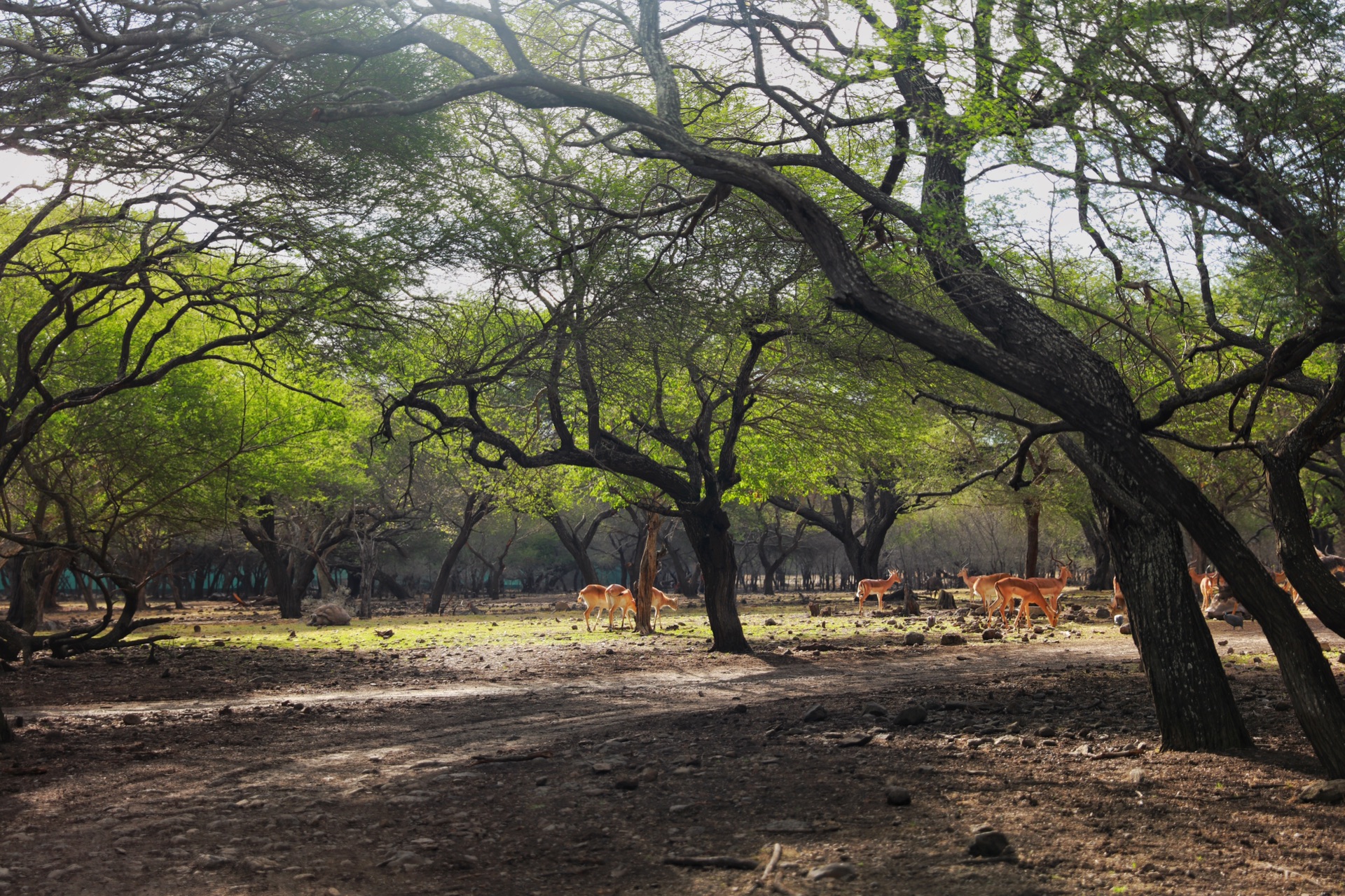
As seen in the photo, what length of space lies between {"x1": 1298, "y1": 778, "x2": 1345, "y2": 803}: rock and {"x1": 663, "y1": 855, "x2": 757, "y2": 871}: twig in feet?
11.0

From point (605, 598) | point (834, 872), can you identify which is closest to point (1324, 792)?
point (834, 872)

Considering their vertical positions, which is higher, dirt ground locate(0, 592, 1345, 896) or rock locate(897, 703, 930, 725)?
rock locate(897, 703, 930, 725)

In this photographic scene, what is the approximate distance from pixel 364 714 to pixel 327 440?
17.6 m

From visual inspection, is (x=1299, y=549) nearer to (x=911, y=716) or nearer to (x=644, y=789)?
(x=911, y=716)

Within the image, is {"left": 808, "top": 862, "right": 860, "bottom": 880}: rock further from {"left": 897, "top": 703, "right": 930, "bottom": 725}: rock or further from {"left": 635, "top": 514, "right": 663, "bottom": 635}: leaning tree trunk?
{"left": 635, "top": 514, "right": 663, "bottom": 635}: leaning tree trunk

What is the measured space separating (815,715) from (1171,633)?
320cm

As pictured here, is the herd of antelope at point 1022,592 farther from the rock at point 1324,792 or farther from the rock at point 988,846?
the rock at point 988,846

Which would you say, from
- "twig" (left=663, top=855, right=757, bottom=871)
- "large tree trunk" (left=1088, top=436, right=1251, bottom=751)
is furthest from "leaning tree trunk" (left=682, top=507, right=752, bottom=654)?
"twig" (left=663, top=855, right=757, bottom=871)

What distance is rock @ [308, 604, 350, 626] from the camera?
97.2ft

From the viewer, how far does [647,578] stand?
22.6m

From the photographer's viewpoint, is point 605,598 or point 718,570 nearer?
point 718,570

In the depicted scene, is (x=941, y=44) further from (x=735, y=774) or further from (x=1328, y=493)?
(x=1328, y=493)

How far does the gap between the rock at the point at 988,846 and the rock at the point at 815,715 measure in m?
4.08

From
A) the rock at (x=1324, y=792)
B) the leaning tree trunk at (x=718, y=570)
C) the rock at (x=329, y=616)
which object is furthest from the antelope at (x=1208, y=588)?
the rock at (x=329, y=616)
